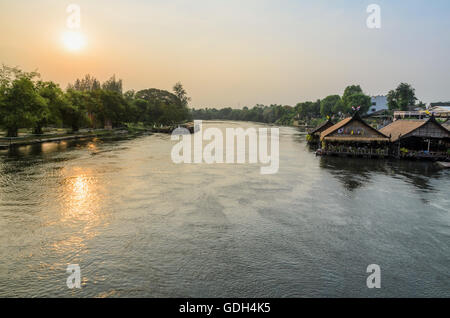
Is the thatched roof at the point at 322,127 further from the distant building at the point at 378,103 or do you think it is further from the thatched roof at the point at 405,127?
the distant building at the point at 378,103

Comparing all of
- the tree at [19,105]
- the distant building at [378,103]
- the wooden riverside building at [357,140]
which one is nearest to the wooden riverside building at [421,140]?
the wooden riverside building at [357,140]

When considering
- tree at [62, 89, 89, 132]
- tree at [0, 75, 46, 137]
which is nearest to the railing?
tree at [0, 75, 46, 137]

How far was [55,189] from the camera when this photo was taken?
22891mm

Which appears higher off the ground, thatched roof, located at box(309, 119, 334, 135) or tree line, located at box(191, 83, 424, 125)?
tree line, located at box(191, 83, 424, 125)

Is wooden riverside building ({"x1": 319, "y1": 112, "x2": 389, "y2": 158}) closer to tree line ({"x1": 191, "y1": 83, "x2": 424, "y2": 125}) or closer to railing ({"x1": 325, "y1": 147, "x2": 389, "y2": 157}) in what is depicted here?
railing ({"x1": 325, "y1": 147, "x2": 389, "y2": 157})

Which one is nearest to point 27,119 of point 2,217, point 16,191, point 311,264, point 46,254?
point 16,191

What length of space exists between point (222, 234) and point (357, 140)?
98.3ft

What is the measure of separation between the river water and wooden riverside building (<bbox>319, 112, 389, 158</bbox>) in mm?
10612

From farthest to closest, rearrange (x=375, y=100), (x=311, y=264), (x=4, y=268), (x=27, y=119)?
(x=375, y=100), (x=27, y=119), (x=311, y=264), (x=4, y=268)

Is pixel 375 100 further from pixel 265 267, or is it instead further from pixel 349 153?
pixel 265 267

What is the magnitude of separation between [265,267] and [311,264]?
1.96 meters

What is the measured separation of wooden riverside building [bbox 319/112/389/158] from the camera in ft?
126

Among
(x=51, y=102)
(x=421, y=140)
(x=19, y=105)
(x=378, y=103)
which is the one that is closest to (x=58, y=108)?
(x=51, y=102)

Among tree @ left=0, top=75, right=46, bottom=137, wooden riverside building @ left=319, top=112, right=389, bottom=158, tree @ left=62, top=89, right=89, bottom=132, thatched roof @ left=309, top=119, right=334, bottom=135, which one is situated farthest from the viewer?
tree @ left=62, top=89, right=89, bottom=132
